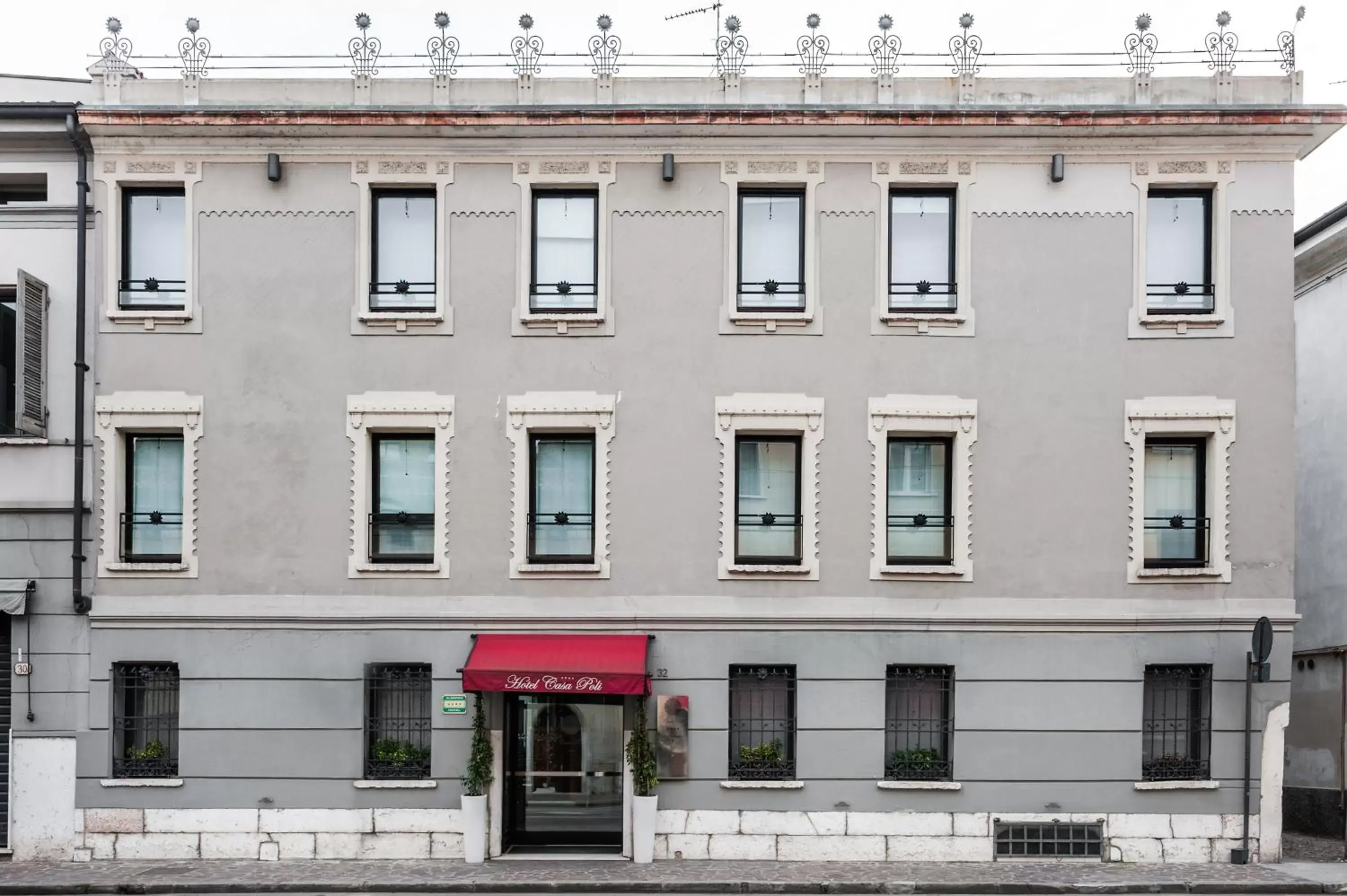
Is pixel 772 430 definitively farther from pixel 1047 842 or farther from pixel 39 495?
pixel 39 495

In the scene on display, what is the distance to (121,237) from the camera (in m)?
16.7

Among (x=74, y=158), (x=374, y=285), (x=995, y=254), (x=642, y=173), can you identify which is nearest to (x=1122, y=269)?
(x=995, y=254)

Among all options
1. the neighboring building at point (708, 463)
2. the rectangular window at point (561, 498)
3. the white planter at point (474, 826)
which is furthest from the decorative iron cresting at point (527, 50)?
the white planter at point (474, 826)

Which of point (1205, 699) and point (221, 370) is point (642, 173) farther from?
point (1205, 699)

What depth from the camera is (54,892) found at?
14.6m

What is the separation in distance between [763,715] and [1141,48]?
36.3 ft

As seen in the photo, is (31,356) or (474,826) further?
(31,356)

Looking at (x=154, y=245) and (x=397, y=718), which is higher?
(x=154, y=245)

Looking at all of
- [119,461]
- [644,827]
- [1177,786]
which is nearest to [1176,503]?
[1177,786]

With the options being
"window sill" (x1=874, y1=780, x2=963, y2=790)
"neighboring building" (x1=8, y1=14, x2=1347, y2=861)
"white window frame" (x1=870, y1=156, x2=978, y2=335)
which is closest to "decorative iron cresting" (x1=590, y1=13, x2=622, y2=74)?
"neighboring building" (x1=8, y1=14, x2=1347, y2=861)

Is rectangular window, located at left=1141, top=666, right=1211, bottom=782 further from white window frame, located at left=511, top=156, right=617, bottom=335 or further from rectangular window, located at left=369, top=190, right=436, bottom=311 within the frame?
rectangular window, located at left=369, top=190, right=436, bottom=311

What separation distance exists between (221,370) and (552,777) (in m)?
7.60

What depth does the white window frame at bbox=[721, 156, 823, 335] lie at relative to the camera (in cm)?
1639

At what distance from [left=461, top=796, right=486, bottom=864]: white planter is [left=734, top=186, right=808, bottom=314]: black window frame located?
7847 millimetres
